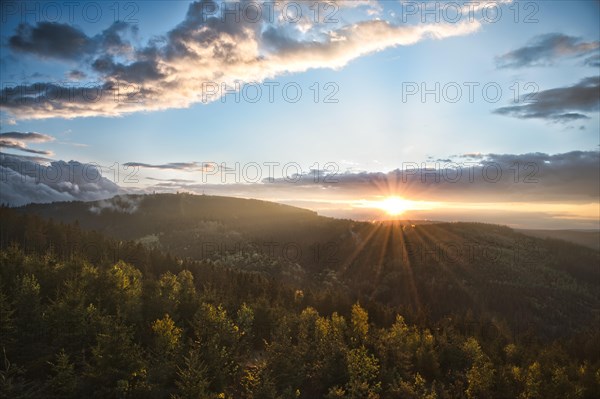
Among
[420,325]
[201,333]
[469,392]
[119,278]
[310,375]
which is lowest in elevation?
[420,325]

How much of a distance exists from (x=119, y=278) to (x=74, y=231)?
76.3m

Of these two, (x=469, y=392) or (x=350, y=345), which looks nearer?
(x=469, y=392)

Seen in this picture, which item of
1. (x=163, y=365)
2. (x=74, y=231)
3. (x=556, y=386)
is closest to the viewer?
(x=163, y=365)

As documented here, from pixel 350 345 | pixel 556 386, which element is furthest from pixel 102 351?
pixel 556 386

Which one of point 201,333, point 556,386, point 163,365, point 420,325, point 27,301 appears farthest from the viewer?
point 420,325

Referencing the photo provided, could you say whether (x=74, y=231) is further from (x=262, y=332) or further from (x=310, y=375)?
(x=310, y=375)

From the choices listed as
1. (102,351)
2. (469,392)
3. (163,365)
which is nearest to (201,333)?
(163,365)

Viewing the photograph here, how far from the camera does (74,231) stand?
125m

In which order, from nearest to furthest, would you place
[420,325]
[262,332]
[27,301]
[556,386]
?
[27,301] → [556,386] → [262,332] → [420,325]

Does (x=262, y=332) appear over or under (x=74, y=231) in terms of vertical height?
under

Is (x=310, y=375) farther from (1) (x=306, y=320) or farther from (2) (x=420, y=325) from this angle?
(2) (x=420, y=325)

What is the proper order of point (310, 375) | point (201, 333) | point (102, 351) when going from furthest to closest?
1. point (201, 333)
2. point (310, 375)
3. point (102, 351)

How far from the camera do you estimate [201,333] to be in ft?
165

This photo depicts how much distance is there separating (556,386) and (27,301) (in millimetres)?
77873
